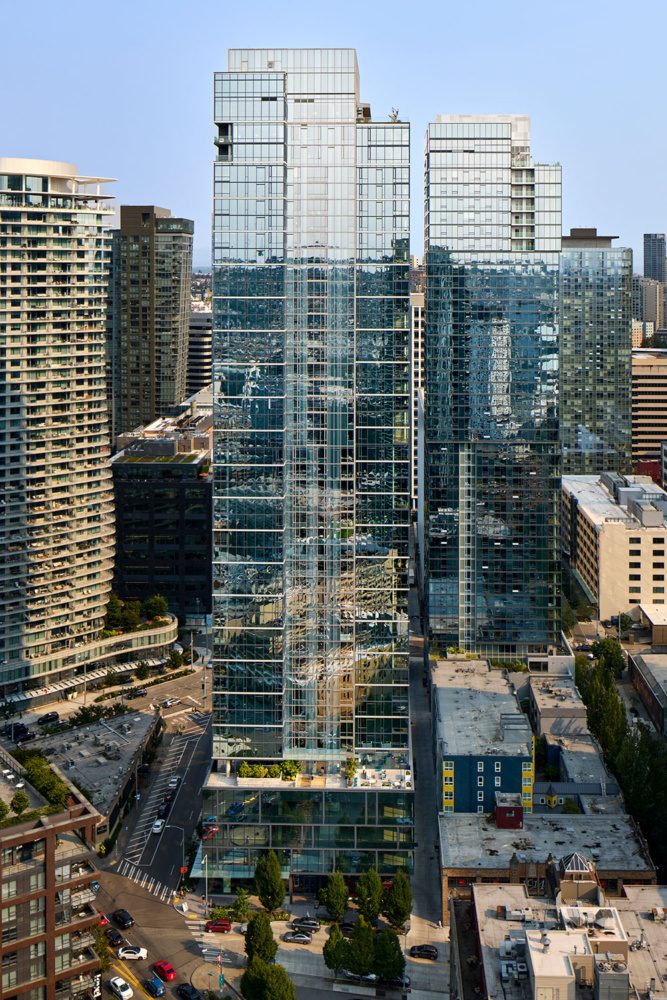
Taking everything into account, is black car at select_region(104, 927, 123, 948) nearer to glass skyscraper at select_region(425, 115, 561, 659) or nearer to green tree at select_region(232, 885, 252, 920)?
green tree at select_region(232, 885, 252, 920)

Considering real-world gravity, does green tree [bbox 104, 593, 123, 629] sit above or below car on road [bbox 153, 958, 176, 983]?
above

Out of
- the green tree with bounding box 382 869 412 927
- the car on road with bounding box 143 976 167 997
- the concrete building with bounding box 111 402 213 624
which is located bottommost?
the car on road with bounding box 143 976 167 997

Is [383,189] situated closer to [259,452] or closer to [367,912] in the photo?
[259,452]

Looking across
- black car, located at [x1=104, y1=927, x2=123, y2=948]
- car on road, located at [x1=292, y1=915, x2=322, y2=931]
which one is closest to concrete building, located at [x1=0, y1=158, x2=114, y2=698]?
black car, located at [x1=104, y1=927, x2=123, y2=948]

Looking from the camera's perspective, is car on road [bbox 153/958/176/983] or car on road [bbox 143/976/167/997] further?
→ car on road [bbox 153/958/176/983]

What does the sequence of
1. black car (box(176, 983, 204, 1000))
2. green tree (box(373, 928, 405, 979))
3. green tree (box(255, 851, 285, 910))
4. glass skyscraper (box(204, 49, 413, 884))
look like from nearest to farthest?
green tree (box(373, 928, 405, 979)), black car (box(176, 983, 204, 1000)), green tree (box(255, 851, 285, 910)), glass skyscraper (box(204, 49, 413, 884))

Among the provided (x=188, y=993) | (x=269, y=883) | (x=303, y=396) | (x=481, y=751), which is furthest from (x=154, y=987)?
(x=303, y=396)

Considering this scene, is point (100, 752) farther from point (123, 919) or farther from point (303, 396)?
point (303, 396)

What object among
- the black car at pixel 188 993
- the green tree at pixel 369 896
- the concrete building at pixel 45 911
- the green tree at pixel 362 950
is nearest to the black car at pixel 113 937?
the black car at pixel 188 993
